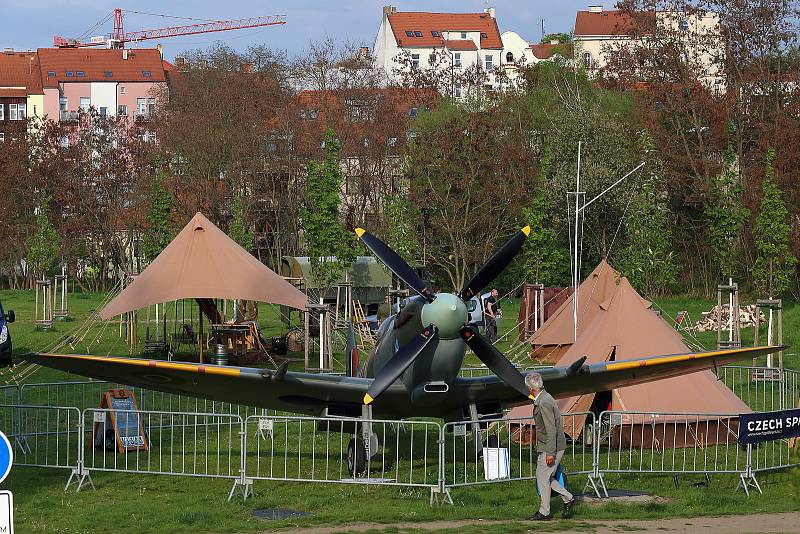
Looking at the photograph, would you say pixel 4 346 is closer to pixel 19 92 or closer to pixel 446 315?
pixel 446 315

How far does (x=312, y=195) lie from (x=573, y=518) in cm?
2297

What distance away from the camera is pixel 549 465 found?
13844 mm

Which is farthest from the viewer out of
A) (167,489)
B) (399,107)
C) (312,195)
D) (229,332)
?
(399,107)

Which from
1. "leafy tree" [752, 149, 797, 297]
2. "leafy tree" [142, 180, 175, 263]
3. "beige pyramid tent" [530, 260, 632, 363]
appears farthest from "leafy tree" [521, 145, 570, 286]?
"leafy tree" [142, 180, 175, 263]

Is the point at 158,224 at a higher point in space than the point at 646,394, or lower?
higher

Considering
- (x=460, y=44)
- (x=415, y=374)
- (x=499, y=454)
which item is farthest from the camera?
(x=460, y=44)

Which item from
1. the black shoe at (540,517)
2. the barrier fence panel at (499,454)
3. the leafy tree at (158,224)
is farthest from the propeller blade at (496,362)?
the leafy tree at (158,224)

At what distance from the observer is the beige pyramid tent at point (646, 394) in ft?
61.9

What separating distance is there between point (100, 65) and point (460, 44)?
34019 mm

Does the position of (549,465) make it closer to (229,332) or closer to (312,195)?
(229,332)

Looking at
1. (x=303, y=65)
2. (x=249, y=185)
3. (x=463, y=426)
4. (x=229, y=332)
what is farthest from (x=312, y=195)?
(x=303, y=65)

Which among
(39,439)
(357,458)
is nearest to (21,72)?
(39,439)

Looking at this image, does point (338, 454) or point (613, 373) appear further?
point (338, 454)

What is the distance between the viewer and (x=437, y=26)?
377 ft
